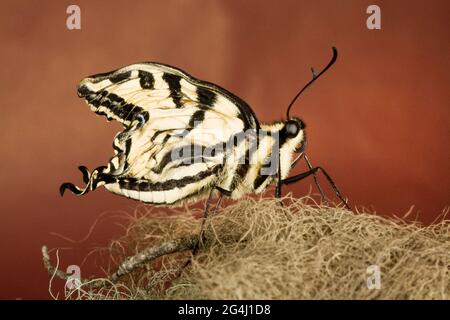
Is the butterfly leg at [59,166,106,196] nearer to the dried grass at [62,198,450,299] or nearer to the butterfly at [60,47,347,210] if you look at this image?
the butterfly at [60,47,347,210]

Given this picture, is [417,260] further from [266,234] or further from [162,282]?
[162,282]
